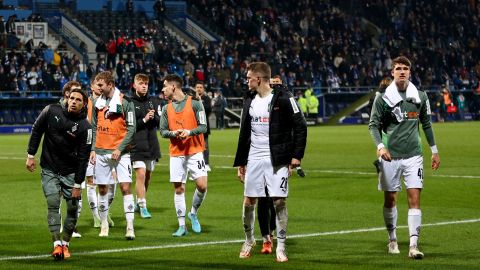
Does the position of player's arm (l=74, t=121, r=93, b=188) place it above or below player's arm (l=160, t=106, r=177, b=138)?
below

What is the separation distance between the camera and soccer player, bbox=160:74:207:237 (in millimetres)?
15305

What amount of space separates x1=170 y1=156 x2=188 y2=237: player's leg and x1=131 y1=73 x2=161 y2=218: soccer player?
1673 millimetres

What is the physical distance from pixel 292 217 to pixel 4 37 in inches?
1502

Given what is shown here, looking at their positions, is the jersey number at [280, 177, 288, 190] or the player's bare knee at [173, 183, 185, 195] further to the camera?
the player's bare knee at [173, 183, 185, 195]

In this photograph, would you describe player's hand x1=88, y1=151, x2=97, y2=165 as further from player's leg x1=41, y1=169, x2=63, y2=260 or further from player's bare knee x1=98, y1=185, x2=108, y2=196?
player's leg x1=41, y1=169, x2=63, y2=260

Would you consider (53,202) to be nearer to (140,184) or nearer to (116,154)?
(116,154)

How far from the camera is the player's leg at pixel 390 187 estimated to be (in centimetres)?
1273

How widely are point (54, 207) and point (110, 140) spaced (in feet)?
9.25

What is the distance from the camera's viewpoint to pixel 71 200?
503 inches

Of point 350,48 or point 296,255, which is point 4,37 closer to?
point 350,48

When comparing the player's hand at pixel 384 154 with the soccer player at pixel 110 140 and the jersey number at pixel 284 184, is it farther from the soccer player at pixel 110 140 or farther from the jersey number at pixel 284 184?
the soccer player at pixel 110 140

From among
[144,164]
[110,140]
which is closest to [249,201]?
[110,140]

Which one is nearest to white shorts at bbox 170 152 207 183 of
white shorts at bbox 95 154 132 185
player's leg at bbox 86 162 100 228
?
white shorts at bbox 95 154 132 185

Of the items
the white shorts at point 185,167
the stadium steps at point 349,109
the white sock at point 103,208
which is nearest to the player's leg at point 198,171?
the white shorts at point 185,167
